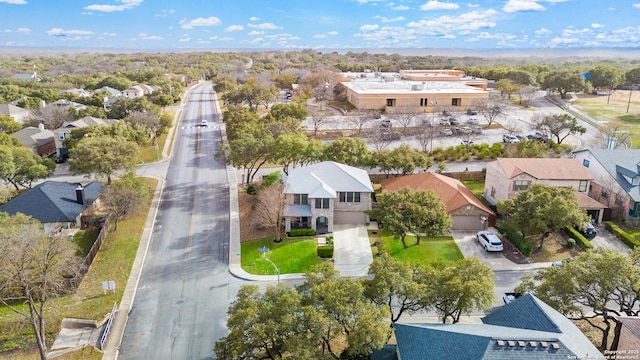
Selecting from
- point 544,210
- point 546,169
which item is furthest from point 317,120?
point 544,210

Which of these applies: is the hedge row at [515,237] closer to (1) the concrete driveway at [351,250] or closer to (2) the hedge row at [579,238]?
(2) the hedge row at [579,238]

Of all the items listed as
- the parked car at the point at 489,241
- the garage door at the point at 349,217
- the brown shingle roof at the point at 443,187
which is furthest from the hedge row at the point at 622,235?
the garage door at the point at 349,217

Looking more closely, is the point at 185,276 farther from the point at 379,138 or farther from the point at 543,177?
the point at 379,138

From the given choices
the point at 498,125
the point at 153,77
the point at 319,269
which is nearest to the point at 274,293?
the point at 319,269

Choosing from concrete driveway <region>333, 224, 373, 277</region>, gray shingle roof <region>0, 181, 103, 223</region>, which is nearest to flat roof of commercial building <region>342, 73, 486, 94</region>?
concrete driveway <region>333, 224, 373, 277</region>

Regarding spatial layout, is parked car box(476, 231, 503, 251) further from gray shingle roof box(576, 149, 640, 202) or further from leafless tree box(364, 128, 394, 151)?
leafless tree box(364, 128, 394, 151)

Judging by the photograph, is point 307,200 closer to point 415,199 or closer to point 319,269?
point 415,199
